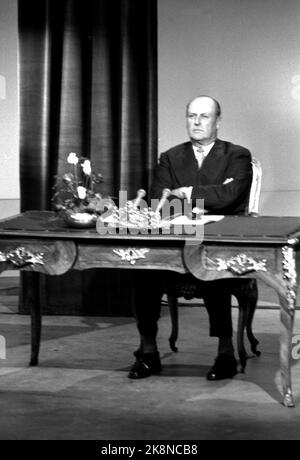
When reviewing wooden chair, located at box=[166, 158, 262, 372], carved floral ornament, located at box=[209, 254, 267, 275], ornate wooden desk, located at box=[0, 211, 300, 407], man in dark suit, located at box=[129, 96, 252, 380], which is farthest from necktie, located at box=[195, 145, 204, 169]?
carved floral ornament, located at box=[209, 254, 267, 275]

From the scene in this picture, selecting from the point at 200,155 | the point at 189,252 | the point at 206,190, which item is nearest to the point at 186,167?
the point at 200,155

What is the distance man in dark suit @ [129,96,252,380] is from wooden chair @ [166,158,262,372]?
0.06 metres

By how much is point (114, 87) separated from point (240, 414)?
2.87 m

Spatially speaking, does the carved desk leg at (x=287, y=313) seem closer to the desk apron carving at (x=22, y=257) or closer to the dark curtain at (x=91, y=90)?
the desk apron carving at (x=22, y=257)

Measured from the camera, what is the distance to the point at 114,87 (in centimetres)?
684

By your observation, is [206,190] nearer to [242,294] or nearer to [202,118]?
[202,118]

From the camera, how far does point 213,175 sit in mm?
5551

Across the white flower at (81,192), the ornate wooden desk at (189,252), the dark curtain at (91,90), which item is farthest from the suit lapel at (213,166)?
the dark curtain at (91,90)

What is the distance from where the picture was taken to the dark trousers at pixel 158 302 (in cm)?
531

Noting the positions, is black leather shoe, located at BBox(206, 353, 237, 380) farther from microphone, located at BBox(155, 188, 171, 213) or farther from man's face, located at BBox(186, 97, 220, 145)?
man's face, located at BBox(186, 97, 220, 145)

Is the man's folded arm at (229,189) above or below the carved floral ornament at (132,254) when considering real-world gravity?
above

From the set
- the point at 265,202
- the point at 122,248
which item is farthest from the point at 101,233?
the point at 265,202

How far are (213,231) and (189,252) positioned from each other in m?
0.15

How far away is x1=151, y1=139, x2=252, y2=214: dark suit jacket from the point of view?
211 inches
